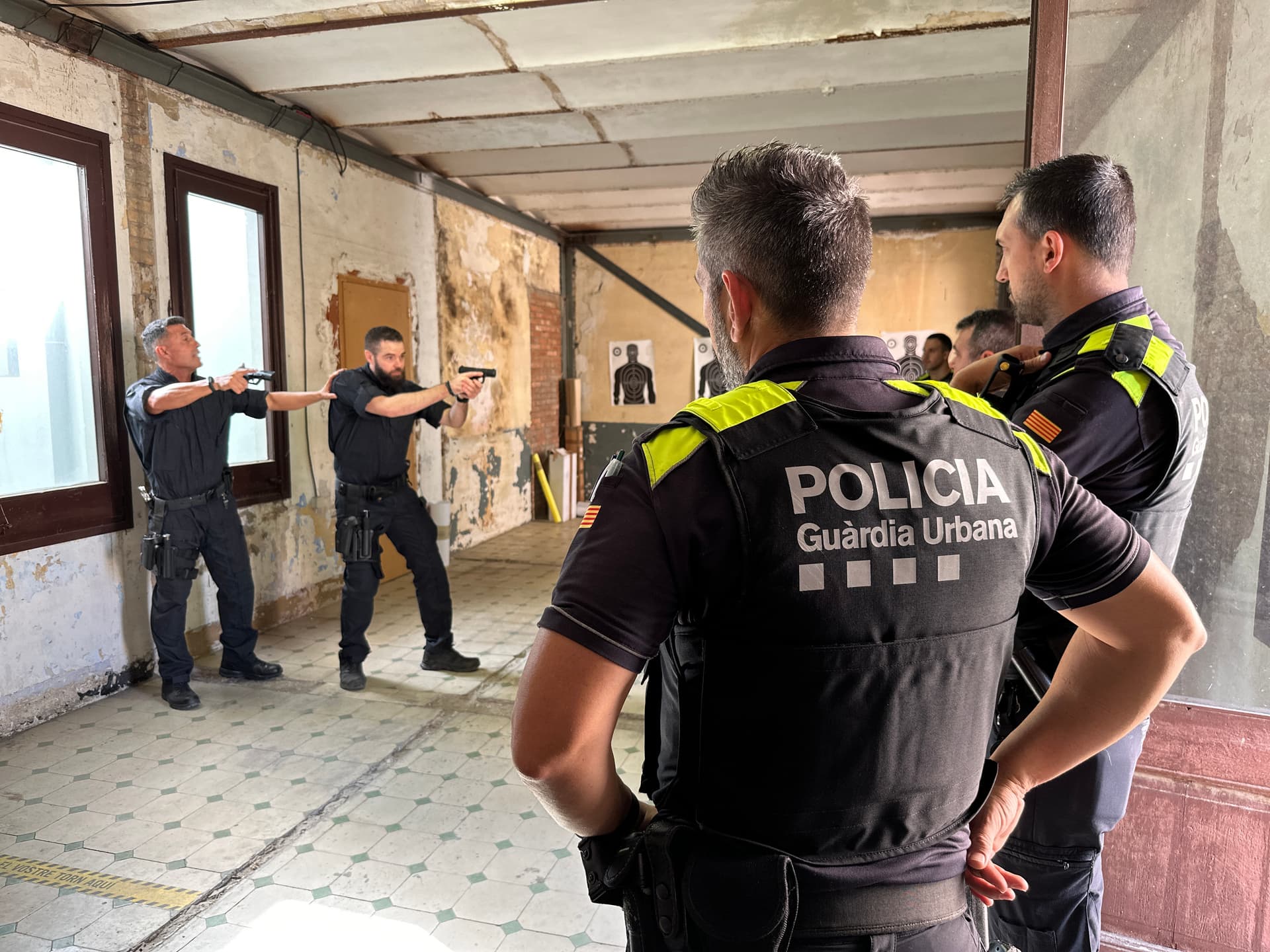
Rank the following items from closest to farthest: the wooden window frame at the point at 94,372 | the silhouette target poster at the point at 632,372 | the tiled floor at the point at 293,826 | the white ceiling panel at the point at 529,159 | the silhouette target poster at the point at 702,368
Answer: the tiled floor at the point at 293,826, the wooden window frame at the point at 94,372, the white ceiling panel at the point at 529,159, the silhouette target poster at the point at 702,368, the silhouette target poster at the point at 632,372

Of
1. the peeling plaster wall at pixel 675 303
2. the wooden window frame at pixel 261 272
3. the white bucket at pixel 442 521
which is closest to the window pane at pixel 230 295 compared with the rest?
the wooden window frame at pixel 261 272

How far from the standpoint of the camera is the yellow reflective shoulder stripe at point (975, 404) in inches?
36.0

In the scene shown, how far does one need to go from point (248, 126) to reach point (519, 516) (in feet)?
14.9

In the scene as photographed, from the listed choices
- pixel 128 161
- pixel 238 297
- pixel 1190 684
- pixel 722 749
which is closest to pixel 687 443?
pixel 722 749

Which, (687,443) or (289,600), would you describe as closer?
(687,443)

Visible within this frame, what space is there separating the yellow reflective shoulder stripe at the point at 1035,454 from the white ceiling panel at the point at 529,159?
5038 mm

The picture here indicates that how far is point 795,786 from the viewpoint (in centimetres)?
84

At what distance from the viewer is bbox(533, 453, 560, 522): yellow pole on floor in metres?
8.37

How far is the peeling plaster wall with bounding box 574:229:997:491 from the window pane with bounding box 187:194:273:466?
4.55 meters

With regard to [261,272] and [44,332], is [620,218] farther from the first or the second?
[44,332]

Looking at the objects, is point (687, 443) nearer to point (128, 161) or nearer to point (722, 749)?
point (722, 749)

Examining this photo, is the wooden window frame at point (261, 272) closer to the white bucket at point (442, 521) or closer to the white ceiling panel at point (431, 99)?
the white ceiling panel at point (431, 99)

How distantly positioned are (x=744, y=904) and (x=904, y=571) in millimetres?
381

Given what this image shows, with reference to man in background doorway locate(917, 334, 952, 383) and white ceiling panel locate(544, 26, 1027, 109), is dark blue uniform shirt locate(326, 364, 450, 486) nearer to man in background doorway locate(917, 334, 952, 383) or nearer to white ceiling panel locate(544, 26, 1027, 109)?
white ceiling panel locate(544, 26, 1027, 109)
